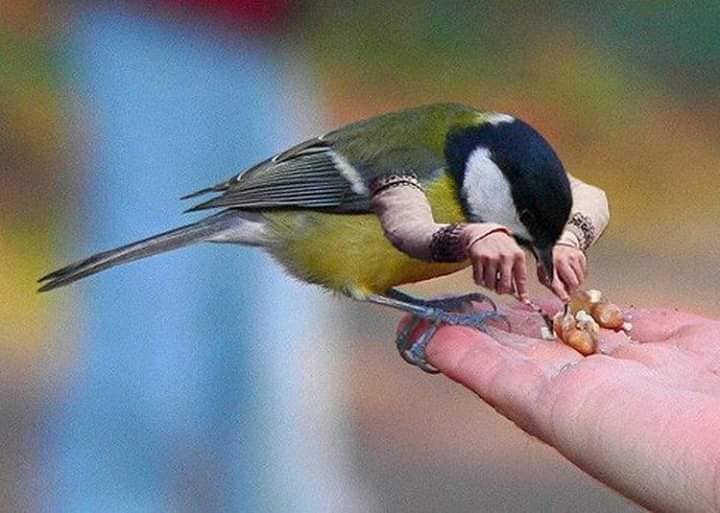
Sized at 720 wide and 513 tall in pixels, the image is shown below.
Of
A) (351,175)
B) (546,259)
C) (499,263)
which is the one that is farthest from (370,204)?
(499,263)

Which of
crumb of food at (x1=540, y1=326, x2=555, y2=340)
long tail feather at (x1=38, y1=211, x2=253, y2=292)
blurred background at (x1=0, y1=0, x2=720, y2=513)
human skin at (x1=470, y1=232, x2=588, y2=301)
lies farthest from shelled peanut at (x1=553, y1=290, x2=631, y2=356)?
blurred background at (x1=0, y1=0, x2=720, y2=513)

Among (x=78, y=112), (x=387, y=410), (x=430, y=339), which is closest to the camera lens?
(x=430, y=339)

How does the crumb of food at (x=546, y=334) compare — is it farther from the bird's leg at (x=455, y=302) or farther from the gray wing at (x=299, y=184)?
the gray wing at (x=299, y=184)

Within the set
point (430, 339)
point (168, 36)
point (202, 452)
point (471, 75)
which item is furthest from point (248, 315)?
point (471, 75)

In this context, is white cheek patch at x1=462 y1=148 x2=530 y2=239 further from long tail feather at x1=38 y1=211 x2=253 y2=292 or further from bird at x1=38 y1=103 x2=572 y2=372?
long tail feather at x1=38 y1=211 x2=253 y2=292

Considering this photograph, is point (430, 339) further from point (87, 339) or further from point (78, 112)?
point (78, 112)
